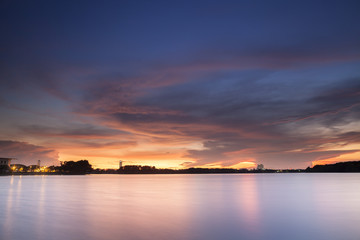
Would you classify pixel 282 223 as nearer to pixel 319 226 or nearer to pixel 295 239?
pixel 319 226

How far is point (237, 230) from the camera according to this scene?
18375 mm

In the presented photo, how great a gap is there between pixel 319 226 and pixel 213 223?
7.32 m

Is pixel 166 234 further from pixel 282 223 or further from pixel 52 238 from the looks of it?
pixel 282 223

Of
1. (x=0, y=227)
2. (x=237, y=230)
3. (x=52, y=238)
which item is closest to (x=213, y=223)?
(x=237, y=230)

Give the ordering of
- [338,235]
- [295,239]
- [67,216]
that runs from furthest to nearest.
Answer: [67,216] → [338,235] → [295,239]

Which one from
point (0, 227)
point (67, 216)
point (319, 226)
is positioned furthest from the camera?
point (67, 216)

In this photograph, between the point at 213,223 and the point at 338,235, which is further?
the point at 213,223

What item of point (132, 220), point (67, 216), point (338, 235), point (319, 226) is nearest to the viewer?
point (338, 235)

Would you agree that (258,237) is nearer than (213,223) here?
Yes

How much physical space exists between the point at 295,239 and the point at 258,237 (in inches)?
78.4

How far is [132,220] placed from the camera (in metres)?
22.0

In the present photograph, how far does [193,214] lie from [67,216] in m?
10.7

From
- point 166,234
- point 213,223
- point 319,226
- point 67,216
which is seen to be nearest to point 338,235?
point 319,226

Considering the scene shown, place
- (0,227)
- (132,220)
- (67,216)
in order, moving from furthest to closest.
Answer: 1. (67,216)
2. (132,220)
3. (0,227)
